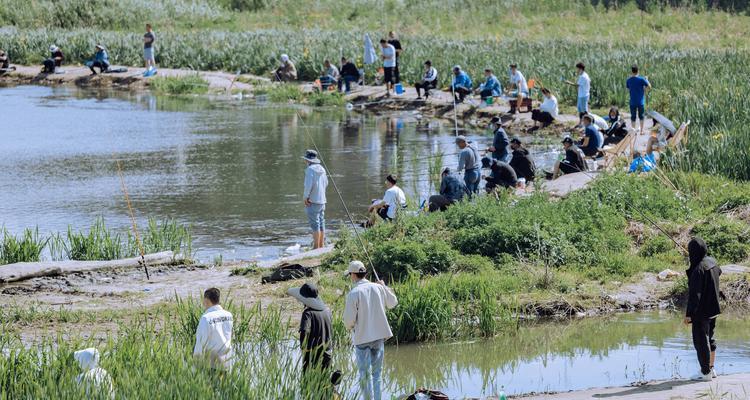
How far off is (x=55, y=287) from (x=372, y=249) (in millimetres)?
4253

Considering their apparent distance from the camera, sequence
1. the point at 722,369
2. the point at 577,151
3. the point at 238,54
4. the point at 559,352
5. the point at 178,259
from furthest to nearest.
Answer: the point at 238,54 → the point at 577,151 → the point at 178,259 → the point at 559,352 → the point at 722,369

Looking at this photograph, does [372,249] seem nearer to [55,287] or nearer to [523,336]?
[523,336]

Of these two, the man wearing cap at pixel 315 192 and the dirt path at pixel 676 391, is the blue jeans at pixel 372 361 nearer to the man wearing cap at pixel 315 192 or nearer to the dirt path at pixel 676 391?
the dirt path at pixel 676 391

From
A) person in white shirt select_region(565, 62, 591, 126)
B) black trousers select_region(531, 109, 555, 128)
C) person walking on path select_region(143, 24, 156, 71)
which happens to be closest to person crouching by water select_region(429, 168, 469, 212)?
person in white shirt select_region(565, 62, 591, 126)

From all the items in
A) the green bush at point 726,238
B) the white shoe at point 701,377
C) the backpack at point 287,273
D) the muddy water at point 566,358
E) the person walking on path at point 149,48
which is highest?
the person walking on path at point 149,48

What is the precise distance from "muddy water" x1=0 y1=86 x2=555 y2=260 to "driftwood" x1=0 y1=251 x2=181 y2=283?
1178mm

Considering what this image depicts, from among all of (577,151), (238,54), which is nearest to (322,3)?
(238,54)

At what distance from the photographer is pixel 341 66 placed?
3825cm

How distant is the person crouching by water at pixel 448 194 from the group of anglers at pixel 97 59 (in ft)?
83.8

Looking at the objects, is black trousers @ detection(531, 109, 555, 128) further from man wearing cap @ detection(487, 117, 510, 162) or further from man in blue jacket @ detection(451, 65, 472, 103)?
man wearing cap @ detection(487, 117, 510, 162)

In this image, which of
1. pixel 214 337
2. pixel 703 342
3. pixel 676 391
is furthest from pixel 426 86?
pixel 214 337

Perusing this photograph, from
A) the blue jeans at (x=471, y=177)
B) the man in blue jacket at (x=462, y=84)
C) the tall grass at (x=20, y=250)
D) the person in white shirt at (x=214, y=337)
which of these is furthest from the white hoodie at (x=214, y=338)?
the man in blue jacket at (x=462, y=84)

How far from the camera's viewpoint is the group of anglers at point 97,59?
140 feet

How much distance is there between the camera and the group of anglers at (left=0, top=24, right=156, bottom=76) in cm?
4275
